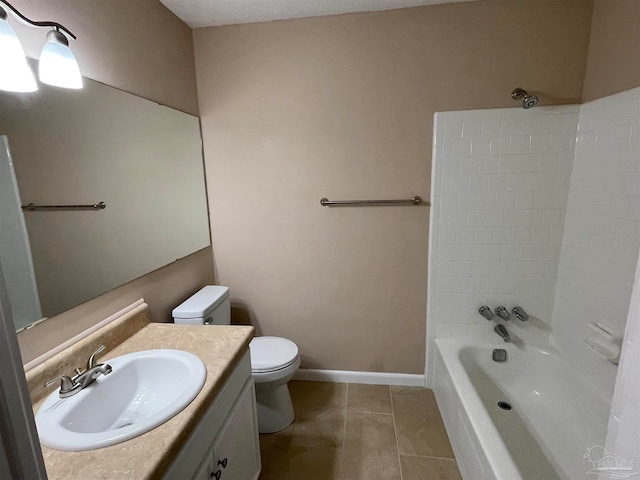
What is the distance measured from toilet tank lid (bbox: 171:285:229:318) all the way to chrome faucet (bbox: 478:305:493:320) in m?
1.61

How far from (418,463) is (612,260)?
138 cm

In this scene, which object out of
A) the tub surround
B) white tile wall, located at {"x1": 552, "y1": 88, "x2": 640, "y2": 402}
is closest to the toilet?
the tub surround

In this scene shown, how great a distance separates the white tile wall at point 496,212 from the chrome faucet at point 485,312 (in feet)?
0.14

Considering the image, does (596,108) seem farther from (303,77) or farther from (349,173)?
(303,77)

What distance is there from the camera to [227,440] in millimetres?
1173

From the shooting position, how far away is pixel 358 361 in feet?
7.37

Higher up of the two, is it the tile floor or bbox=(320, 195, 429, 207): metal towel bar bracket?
bbox=(320, 195, 429, 207): metal towel bar bracket

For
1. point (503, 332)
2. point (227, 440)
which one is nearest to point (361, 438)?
point (227, 440)

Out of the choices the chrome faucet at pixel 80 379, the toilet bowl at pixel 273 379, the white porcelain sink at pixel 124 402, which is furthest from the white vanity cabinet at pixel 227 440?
the chrome faucet at pixel 80 379

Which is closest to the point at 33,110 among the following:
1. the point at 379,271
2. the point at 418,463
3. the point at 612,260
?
the point at 379,271

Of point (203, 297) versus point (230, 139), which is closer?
point (203, 297)

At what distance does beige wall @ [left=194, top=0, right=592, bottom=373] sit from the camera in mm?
1752

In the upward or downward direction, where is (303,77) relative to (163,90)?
upward

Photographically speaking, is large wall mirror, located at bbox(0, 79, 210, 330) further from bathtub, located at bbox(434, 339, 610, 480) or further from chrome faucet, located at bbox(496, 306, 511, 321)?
chrome faucet, located at bbox(496, 306, 511, 321)
